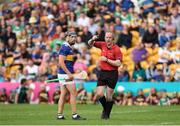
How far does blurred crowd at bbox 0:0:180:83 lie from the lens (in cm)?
2906

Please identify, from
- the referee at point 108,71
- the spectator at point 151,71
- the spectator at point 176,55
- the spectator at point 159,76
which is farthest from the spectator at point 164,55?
the referee at point 108,71

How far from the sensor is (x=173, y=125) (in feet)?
52.9

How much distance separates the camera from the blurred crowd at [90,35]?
29062 mm

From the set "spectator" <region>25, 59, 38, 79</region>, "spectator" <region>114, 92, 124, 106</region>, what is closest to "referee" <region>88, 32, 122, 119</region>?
"spectator" <region>114, 92, 124, 106</region>

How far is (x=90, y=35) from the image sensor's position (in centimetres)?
3183

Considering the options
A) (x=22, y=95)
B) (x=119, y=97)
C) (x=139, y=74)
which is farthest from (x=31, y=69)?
(x=139, y=74)

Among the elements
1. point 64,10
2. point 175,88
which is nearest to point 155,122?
point 175,88

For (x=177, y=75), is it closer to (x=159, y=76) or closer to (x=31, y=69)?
(x=159, y=76)

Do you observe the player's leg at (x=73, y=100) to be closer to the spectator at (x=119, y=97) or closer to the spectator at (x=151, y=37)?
the spectator at (x=119, y=97)

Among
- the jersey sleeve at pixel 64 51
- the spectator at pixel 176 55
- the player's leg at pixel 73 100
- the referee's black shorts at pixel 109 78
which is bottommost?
the player's leg at pixel 73 100

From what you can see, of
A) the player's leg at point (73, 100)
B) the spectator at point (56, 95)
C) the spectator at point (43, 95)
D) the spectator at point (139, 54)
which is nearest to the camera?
the player's leg at point (73, 100)

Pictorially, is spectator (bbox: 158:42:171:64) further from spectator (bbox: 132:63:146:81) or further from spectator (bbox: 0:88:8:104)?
spectator (bbox: 0:88:8:104)

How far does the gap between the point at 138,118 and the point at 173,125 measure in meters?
2.90

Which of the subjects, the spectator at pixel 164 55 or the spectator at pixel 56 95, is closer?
the spectator at pixel 164 55
